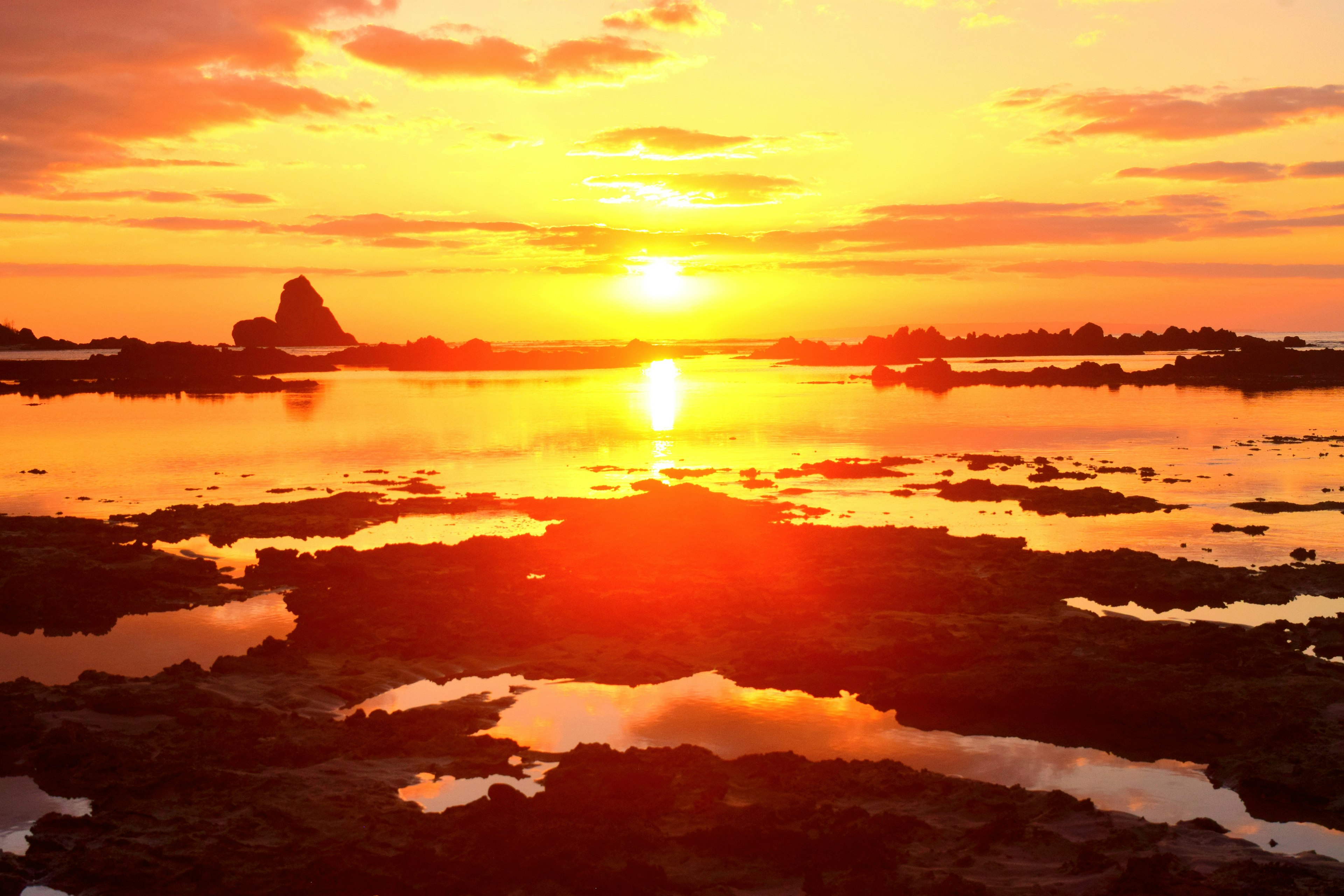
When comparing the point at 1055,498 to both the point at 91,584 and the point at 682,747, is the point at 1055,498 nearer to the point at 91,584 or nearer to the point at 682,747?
the point at 682,747

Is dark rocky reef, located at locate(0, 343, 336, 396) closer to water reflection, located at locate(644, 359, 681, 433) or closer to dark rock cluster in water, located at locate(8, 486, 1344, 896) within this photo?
water reflection, located at locate(644, 359, 681, 433)

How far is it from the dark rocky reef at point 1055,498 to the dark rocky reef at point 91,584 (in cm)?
2360

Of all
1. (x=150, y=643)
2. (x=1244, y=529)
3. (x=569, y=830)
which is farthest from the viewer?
(x=1244, y=529)

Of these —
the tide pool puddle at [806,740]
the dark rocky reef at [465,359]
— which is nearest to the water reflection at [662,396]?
the dark rocky reef at [465,359]

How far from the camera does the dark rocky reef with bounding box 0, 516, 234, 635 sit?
22250 mm

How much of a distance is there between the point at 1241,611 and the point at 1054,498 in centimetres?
1307

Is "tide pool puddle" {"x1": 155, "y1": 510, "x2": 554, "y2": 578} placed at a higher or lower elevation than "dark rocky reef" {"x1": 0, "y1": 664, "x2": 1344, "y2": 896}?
higher

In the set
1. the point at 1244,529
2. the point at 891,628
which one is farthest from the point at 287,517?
the point at 1244,529

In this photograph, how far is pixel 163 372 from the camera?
127 metres

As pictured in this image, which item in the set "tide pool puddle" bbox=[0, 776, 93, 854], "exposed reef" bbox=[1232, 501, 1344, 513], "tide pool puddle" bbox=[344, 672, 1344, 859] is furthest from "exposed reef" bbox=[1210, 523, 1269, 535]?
"tide pool puddle" bbox=[0, 776, 93, 854]

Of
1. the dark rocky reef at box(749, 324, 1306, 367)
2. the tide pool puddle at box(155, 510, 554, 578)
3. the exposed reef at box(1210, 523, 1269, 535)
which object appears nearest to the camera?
the tide pool puddle at box(155, 510, 554, 578)

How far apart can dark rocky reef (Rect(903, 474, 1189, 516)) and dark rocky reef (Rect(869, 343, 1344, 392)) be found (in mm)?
55044

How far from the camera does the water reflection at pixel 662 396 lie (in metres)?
65.2

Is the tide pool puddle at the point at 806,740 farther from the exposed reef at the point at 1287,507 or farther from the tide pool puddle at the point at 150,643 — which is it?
the exposed reef at the point at 1287,507
